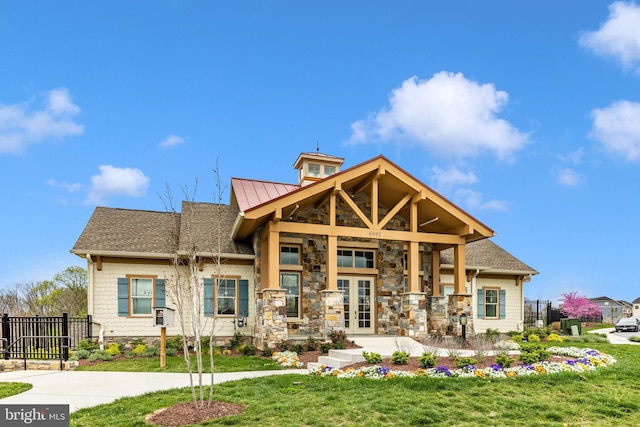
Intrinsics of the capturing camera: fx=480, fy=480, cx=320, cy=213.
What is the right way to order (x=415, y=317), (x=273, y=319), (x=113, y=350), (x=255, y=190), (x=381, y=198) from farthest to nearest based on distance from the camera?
(x=255, y=190) < (x=381, y=198) < (x=415, y=317) < (x=113, y=350) < (x=273, y=319)

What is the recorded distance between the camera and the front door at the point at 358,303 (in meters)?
16.7

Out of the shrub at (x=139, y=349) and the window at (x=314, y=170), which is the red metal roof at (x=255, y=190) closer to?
the window at (x=314, y=170)

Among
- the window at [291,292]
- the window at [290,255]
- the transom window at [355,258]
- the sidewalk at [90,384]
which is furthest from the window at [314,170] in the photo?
the sidewalk at [90,384]

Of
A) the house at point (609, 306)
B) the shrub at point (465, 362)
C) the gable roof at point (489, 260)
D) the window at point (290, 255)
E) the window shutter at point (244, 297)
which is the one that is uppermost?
the window at point (290, 255)

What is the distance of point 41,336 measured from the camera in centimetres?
1309

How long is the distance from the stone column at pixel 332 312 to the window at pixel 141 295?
5989 mm

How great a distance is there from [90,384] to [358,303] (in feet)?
30.2

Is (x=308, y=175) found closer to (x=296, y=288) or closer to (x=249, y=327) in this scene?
(x=296, y=288)

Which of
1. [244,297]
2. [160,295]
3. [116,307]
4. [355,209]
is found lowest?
[116,307]

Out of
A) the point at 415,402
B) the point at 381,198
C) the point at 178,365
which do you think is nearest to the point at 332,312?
the point at 178,365

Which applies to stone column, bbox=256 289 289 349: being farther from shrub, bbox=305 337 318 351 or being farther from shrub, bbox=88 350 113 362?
shrub, bbox=88 350 113 362

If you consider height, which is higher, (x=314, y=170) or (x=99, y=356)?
(x=314, y=170)

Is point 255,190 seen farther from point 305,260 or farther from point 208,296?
point 208,296

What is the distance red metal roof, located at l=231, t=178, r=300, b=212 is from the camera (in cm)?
1752
